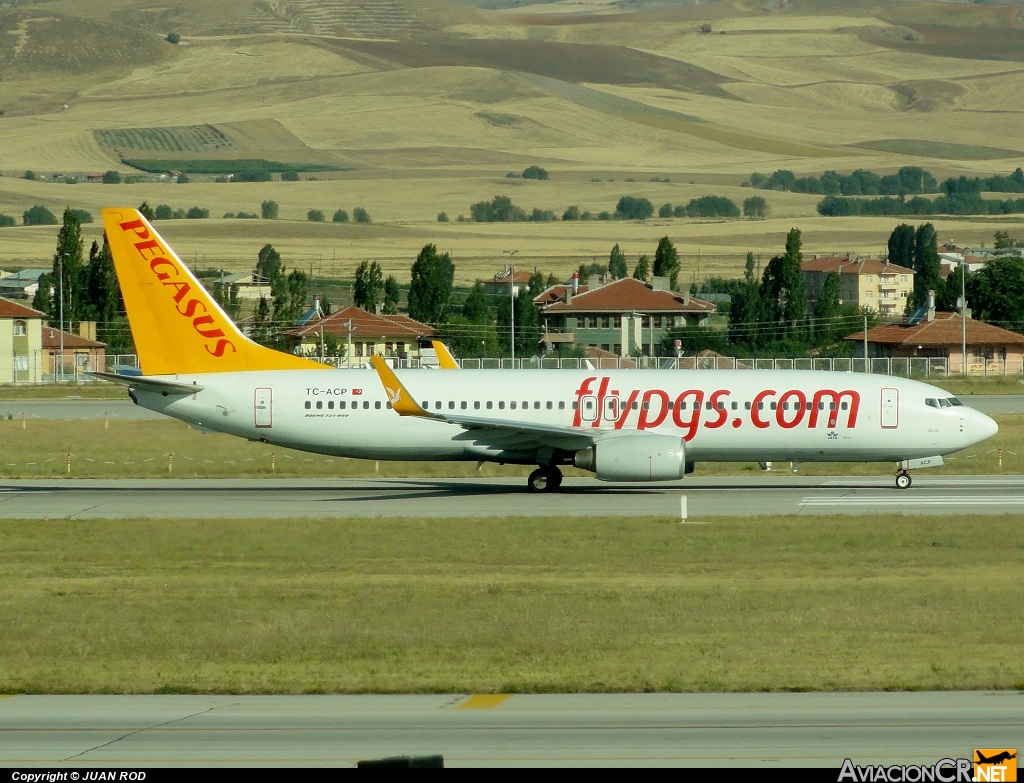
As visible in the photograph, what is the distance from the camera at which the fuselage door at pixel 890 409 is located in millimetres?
42062

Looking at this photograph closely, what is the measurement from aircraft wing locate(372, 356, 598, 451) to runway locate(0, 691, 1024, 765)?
22.1 metres

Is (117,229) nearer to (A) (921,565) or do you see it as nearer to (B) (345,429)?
(B) (345,429)

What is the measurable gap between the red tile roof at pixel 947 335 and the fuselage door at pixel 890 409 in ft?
247

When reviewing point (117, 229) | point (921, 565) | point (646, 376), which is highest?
point (117, 229)

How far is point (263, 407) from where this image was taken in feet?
142

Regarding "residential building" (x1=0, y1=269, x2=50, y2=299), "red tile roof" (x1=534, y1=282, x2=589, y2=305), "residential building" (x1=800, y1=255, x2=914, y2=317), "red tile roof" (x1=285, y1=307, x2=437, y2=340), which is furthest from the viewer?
"residential building" (x1=800, y1=255, x2=914, y2=317)

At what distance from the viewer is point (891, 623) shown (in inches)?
915

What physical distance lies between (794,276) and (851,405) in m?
86.3

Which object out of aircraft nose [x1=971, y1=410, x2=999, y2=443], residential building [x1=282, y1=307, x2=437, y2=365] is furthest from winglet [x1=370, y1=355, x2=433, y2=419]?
residential building [x1=282, y1=307, x2=437, y2=365]

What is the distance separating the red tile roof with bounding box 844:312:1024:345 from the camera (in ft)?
376

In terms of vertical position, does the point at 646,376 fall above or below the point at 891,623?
above

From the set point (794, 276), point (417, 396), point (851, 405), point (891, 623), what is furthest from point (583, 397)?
point (794, 276)

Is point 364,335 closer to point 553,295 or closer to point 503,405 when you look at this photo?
point 553,295

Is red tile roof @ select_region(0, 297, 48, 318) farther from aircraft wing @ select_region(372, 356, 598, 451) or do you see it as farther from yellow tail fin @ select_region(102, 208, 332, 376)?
aircraft wing @ select_region(372, 356, 598, 451)
